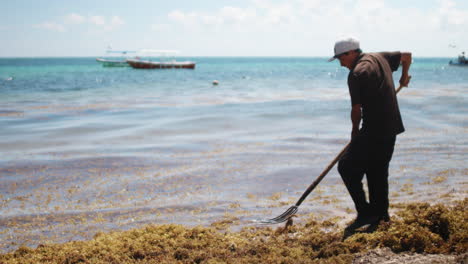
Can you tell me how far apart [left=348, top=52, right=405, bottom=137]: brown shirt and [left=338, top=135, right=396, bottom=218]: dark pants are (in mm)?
101

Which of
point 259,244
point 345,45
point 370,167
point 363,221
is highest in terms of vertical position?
point 345,45

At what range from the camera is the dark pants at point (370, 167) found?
12.8 ft

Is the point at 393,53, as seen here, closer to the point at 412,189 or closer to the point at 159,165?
the point at 412,189

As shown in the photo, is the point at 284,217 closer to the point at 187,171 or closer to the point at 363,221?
the point at 363,221

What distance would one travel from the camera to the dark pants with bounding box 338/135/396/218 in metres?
3.89

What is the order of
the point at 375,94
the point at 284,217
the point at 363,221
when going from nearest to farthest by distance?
1. the point at 375,94
2. the point at 363,221
3. the point at 284,217

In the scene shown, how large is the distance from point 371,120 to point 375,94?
25 centimetres

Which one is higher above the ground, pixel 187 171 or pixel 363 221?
pixel 363 221

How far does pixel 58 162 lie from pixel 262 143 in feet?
14.5

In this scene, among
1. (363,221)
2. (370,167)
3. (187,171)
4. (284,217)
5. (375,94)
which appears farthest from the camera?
(187,171)

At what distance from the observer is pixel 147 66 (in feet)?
230

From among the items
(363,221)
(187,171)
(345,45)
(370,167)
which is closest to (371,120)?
(370,167)

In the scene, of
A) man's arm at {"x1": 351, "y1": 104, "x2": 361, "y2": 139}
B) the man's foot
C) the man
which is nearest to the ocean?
the man's foot

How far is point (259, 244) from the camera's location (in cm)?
397
